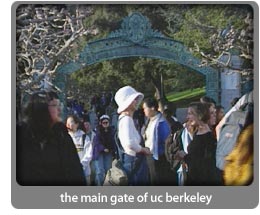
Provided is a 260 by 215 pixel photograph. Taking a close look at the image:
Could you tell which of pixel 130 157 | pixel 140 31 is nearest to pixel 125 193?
→ pixel 130 157

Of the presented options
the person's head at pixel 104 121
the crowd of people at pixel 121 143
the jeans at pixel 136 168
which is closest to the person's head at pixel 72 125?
the crowd of people at pixel 121 143

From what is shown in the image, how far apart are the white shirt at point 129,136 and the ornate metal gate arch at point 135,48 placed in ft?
0.96

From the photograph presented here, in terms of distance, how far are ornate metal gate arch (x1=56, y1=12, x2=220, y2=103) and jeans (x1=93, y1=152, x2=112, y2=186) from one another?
37cm

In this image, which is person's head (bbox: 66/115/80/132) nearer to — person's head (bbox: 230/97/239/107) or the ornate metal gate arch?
the ornate metal gate arch

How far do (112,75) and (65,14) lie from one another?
348 millimetres

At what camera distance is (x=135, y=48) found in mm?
9125

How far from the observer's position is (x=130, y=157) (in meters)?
9.15

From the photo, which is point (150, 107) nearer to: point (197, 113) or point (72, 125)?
point (197, 113)

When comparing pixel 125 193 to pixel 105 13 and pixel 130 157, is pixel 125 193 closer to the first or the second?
pixel 130 157

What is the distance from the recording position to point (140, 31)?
912 centimetres

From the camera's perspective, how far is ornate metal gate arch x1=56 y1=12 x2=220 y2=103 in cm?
912

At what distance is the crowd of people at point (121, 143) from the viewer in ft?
29.9

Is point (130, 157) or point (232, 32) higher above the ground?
point (232, 32)

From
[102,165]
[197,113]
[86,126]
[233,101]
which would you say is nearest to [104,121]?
[86,126]
